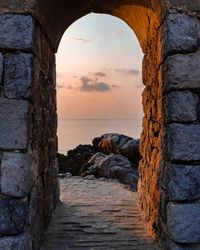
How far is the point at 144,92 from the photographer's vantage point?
5656mm

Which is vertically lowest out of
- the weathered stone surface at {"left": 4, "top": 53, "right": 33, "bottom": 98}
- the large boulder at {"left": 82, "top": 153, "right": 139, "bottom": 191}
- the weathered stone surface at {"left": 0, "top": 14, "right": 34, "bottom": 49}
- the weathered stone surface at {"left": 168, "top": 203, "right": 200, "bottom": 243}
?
the large boulder at {"left": 82, "top": 153, "right": 139, "bottom": 191}

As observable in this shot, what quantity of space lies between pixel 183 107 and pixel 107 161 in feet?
21.6

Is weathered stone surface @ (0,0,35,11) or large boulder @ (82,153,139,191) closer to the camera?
weathered stone surface @ (0,0,35,11)

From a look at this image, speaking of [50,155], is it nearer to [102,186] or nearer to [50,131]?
[50,131]

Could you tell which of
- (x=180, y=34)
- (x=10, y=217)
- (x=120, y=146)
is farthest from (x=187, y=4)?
(x=120, y=146)


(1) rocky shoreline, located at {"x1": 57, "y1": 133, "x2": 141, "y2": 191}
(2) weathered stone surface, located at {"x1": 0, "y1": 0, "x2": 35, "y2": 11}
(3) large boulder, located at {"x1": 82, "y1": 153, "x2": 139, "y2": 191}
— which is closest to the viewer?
(2) weathered stone surface, located at {"x1": 0, "y1": 0, "x2": 35, "y2": 11}

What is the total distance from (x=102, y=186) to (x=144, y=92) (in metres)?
3.06

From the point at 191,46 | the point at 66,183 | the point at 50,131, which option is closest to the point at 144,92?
the point at 50,131

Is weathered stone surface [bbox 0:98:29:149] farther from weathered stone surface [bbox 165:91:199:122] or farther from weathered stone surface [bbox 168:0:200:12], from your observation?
weathered stone surface [bbox 168:0:200:12]

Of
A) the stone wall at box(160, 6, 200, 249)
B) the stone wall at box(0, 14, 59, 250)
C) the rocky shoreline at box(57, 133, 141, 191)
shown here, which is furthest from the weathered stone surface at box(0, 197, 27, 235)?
the rocky shoreline at box(57, 133, 141, 191)

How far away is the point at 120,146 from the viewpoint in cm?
1233

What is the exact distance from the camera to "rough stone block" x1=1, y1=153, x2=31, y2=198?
11.1 feet

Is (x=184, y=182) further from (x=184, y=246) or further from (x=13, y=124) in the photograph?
(x=13, y=124)

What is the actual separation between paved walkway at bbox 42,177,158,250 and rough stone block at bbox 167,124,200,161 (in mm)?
1353
